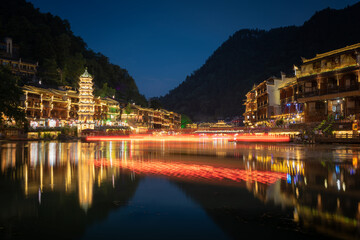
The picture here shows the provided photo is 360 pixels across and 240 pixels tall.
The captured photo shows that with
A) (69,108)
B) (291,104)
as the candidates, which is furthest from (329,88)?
(69,108)

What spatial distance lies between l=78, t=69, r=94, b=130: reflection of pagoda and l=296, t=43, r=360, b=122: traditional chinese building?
159 ft

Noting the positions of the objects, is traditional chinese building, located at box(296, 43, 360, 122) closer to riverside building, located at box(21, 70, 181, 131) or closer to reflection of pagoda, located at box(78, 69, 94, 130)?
reflection of pagoda, located at box(78, 69, 94, 130)

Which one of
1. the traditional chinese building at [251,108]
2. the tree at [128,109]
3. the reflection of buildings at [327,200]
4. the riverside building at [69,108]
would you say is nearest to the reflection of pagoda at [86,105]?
the riverside building at [69,108]

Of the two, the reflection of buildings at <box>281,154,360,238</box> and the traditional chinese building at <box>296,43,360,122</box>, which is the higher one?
the traditional chinese building at <box>296,43,360,122</box>

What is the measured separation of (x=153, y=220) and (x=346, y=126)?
3304 cm

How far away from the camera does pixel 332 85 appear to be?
1544 inches

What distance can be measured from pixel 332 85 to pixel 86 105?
178ft

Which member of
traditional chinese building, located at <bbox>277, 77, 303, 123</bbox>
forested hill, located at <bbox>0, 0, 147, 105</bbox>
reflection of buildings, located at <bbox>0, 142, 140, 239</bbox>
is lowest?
reflection of buildings, located at <bbox>0, 142, 140, 239</bbox>

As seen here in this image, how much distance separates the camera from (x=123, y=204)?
648cm

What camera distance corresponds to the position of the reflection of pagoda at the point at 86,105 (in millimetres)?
68125

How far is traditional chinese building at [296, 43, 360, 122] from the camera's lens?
3553 centimetres

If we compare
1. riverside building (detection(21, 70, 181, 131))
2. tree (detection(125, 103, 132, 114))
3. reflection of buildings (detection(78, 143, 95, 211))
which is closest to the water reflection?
reflection of buildings (detection(78, 143, 95, 211))

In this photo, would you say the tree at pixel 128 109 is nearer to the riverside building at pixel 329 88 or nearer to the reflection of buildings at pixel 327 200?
the riverside building at pixel 329 88

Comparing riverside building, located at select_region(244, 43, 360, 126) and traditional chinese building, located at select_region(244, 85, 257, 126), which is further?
traditional chinese building, located at select_region(244, 85, 257, 126)
